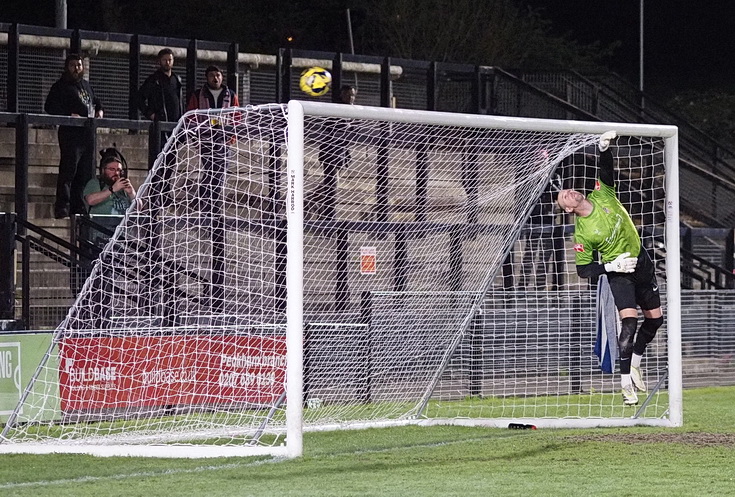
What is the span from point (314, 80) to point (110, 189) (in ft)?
11.1

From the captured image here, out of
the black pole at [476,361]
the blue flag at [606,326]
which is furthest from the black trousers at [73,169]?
the blue flag at [606,326]

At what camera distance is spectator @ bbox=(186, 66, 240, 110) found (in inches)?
554

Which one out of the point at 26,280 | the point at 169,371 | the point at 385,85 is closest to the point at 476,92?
the point at 385,85

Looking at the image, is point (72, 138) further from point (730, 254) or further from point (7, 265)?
point (730, 254)

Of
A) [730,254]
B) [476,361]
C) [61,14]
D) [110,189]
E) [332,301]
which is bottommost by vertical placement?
[476,361]

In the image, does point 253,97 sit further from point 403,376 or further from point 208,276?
point 403,376

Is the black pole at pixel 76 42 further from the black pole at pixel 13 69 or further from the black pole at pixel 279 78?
the black pole at pixel 279 78

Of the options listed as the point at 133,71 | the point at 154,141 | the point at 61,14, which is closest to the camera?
the point at 154,141

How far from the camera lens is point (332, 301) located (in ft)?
46.0

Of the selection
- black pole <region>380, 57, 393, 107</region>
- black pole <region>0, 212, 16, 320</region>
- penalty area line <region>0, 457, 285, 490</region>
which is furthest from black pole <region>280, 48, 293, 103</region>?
penalty area line <region>0, 457, 285, 490</region>

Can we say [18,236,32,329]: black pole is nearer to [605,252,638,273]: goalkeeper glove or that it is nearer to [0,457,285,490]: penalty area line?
[0,457,285,490]: penalty area line

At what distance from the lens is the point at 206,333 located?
1255 cm

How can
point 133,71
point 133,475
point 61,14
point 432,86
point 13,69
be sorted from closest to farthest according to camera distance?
point 133,475, point 13,69, point 133,71, point 432,86, point 61,14

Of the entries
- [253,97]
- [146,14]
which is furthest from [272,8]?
[253,97]
